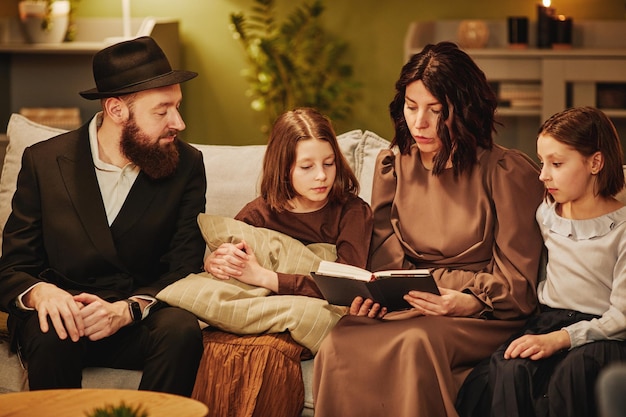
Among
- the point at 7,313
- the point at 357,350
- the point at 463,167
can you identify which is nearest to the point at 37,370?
the point at 7,313

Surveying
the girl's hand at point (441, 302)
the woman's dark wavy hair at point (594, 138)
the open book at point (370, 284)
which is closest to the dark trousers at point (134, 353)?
the open book at point (370, 284)

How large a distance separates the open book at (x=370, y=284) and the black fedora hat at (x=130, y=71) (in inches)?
29.8

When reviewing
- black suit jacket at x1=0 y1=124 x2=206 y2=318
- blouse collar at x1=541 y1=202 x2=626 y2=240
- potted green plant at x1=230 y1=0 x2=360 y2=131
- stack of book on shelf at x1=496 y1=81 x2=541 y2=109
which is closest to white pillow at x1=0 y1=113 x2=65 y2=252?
black suit jacket at x1=0 y1=124 x2=206 y2=318

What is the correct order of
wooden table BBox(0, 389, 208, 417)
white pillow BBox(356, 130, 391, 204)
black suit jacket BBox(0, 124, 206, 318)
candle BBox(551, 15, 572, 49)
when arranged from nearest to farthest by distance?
wooden table BBox(0, 389, 208, 417) → black suit jacket BBox(0, 124, 206, 318) → white pillow BBox(356, 130, 391, 204) → candle BBox(551, 15, 572, 49)

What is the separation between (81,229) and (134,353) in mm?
399

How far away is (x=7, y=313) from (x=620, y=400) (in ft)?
6.45

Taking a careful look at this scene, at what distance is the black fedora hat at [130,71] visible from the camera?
2.79 meters

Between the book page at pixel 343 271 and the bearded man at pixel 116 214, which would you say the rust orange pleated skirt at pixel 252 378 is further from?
the book page at pixel 343 271

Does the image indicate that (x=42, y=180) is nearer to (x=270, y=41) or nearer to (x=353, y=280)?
(x=353, y=280)

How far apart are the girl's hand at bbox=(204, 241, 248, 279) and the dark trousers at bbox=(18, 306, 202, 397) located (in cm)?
16

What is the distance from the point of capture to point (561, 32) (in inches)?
200

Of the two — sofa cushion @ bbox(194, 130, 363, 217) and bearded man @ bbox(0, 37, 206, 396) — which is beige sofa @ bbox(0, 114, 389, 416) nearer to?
sofa cushion @ bbox(194, 130, 363, 217)

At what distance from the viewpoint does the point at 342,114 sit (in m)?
5.59

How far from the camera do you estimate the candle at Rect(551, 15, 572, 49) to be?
5.07 meters
